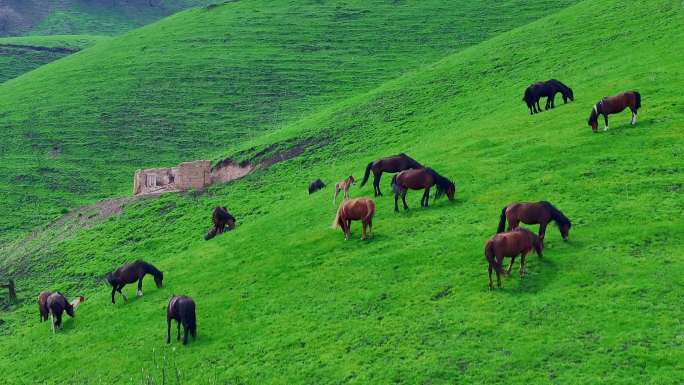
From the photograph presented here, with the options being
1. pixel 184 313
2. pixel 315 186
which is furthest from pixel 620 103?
pixel 184 313

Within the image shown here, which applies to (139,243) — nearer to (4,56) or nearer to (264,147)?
→ (264,147)

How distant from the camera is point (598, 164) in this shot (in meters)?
28.8

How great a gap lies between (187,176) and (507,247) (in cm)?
3446

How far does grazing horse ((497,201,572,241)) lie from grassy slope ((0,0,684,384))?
60 centimetres

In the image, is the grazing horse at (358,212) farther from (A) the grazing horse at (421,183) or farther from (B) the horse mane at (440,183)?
(B) the horse mane at (440,183)

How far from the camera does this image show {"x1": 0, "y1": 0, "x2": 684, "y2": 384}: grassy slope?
1788 cm

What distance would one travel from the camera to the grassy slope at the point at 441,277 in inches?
704

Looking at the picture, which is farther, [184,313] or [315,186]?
[315,186]

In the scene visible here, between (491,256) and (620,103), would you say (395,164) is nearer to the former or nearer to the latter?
(620,103)

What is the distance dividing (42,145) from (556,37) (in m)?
45.4

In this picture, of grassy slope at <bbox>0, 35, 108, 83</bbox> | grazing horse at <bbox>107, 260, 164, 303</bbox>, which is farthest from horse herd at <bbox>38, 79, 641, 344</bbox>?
grassy slope at <bbox>0, 35, 108, 83</bbox>

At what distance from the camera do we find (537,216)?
22047 mm

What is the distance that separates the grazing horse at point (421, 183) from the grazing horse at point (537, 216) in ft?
18.1

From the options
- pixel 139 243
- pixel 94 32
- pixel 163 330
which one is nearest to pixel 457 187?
pixel 163 330
